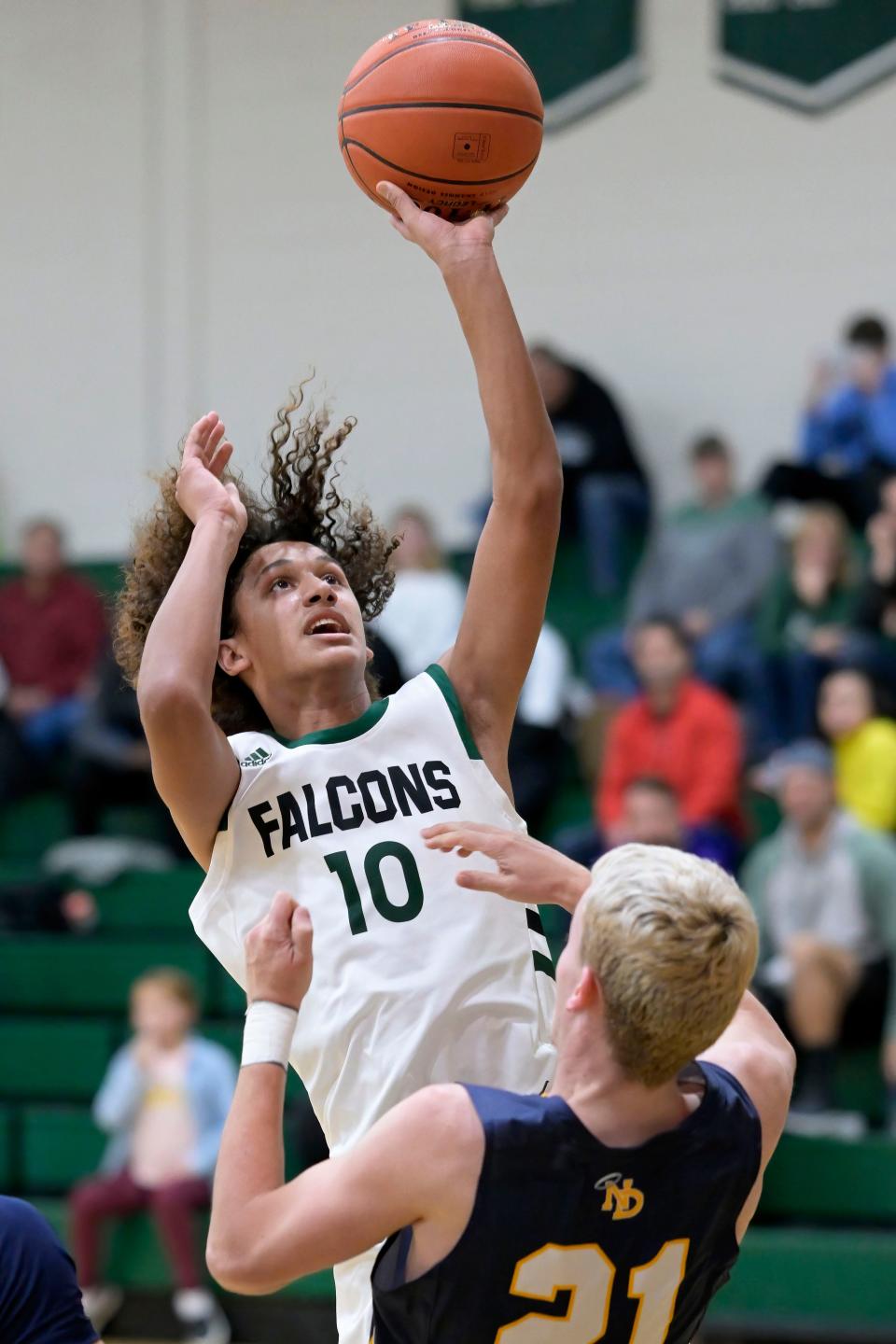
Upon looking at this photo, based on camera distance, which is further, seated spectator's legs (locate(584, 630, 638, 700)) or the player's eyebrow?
seated spectator's legs (locate(584, 630, 638, 700))

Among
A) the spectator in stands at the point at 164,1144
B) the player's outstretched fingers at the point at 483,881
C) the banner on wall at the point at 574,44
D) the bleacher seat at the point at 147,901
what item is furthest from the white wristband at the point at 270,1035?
the banner on wall at the point at 574,44

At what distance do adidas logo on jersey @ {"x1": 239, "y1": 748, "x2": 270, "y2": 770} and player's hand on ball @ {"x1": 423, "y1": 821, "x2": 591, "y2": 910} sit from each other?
408 mm

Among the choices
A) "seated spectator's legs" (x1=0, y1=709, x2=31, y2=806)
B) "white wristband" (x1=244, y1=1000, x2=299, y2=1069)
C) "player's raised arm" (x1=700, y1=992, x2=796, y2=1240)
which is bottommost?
"seated spectator's legs" (x1=0, y1=709, x2=31, y2=806)

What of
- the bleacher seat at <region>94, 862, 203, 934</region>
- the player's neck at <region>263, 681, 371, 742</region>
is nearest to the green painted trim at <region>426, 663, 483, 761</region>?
the player's neck at <region>263, 681, 371, 742</region>

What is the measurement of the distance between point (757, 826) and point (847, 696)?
1060 millimetres

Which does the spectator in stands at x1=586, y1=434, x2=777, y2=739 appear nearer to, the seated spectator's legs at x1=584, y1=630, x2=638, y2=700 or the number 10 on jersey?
the seated spectator's legs at x1=584, y1=630, x2=638, y2=700

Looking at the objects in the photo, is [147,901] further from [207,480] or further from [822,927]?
[207,480]

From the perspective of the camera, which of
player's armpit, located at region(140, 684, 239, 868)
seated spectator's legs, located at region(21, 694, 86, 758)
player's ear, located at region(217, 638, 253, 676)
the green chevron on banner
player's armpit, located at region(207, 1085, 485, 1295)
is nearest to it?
player's armpit, located at region(207, 1085, 485, 1295)

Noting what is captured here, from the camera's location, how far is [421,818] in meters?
2.65

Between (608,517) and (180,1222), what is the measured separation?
14.5 feet

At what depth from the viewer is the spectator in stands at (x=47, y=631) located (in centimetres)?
990

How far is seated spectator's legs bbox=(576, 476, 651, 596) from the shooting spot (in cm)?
975

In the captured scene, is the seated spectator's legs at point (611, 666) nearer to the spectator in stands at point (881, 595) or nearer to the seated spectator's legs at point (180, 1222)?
the spectator in stands at point (881, 595)

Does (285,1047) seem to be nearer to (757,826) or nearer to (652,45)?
(757,826)
